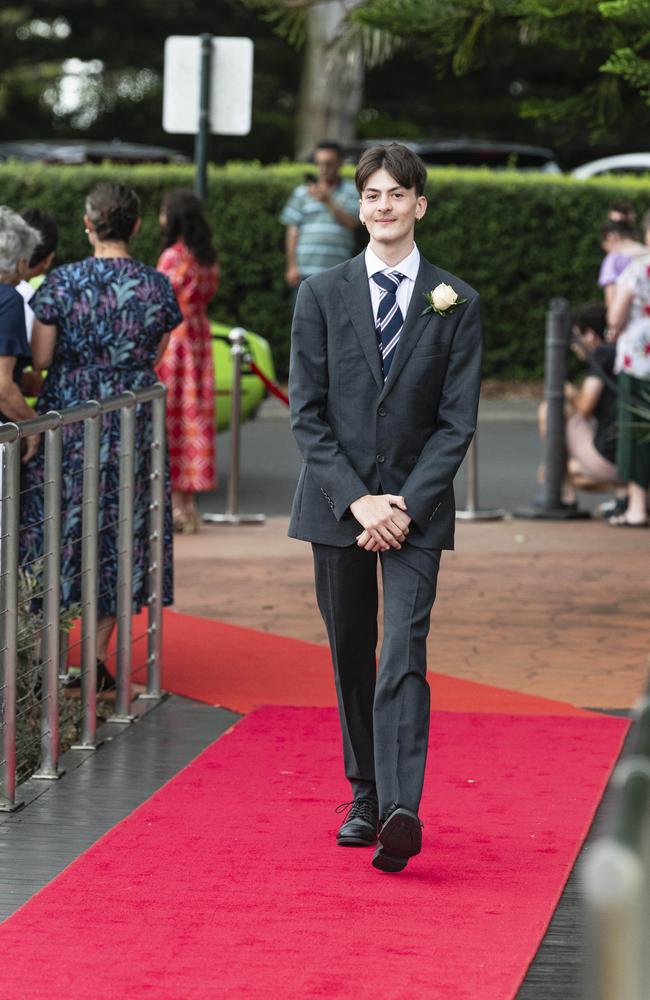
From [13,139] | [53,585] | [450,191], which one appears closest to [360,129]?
[13,139]

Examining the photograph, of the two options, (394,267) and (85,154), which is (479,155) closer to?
(85,154)

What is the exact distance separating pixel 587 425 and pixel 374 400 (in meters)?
8.24

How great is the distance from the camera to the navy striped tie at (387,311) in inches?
205

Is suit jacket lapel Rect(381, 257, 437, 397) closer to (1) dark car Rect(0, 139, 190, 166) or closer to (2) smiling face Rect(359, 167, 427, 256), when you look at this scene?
(2) smiling face Rect(359, 167, 427, 256)

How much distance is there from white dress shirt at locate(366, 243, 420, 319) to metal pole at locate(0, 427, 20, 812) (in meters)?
1.25

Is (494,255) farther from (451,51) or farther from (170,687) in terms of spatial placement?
(170,687)

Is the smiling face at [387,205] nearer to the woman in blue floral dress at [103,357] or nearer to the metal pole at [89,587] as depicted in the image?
the metal pole at [89,587]

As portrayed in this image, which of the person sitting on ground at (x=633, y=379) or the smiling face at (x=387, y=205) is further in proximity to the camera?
the person sitting on ground at (x=633, y=379)

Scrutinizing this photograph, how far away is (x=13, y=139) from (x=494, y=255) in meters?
16.7

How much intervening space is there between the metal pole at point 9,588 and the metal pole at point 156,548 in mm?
1619

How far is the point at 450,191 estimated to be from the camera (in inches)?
767

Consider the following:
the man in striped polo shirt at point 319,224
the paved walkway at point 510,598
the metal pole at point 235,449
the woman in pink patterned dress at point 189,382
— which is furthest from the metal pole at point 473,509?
the man in striped polo shirt at point 319,224

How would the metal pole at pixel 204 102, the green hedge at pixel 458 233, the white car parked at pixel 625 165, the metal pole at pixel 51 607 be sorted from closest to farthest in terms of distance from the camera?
the metal pole at pixel 51 607 → the metal pole at pixel 204 102 → the green hedge at pixel 458 233 → the white car parked at pixel 625 165

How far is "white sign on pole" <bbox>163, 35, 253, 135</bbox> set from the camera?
562 inches
